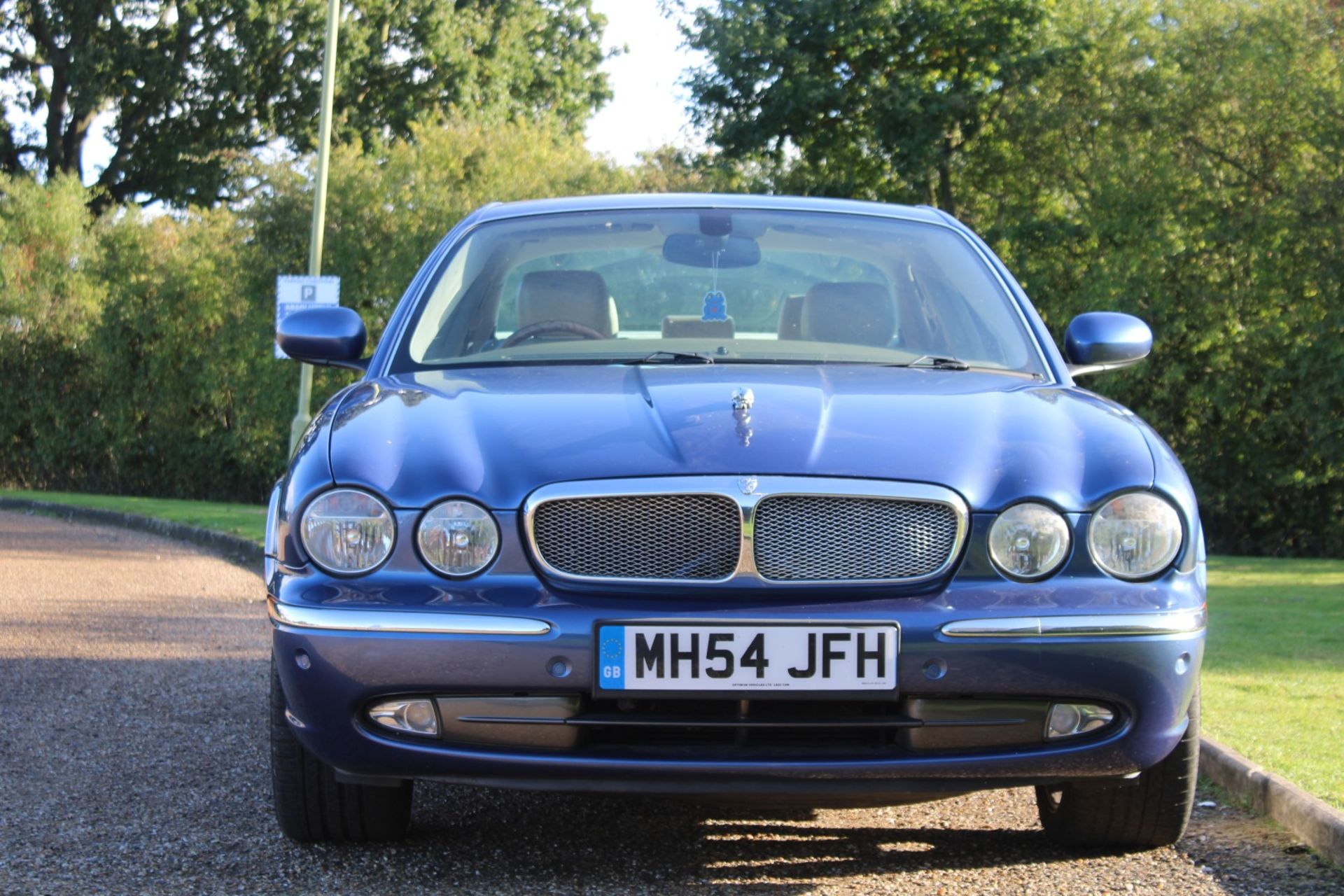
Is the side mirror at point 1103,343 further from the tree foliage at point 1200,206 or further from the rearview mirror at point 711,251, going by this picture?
the tree foliage at point 1200,206

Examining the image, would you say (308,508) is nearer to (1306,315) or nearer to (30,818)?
(30,818)

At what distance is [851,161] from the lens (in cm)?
3031

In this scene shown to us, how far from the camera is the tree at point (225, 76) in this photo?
115 ft

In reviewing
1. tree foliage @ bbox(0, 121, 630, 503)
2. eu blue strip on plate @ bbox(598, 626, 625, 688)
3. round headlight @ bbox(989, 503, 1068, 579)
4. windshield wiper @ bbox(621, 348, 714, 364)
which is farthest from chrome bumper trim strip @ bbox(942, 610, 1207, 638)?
tree foliage @ bbox(0, 121, 630, 503)

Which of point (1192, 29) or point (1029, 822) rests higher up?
point (1192, 29)

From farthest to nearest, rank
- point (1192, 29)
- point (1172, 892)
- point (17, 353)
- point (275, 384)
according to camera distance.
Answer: point (17, 353), point (275, 384), point (1192, 29), point (1172, 892)

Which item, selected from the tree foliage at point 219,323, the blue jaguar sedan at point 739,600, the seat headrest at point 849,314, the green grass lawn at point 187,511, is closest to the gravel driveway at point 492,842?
the blue jaguar sedan at point 739,600

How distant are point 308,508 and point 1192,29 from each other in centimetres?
2198

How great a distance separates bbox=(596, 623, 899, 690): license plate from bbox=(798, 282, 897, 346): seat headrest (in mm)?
1488

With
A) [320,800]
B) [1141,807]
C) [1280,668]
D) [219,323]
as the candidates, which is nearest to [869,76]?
[219,323]

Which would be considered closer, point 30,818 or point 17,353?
point 30,818

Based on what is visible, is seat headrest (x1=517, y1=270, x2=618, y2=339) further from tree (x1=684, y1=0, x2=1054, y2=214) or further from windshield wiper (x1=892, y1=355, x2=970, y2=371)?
tree (x1=684, y1=0, x2=1054, y2=214)

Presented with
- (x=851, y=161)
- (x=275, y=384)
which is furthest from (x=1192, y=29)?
(x=275, y=384)

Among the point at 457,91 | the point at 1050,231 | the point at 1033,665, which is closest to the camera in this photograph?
the point at 1033,665
